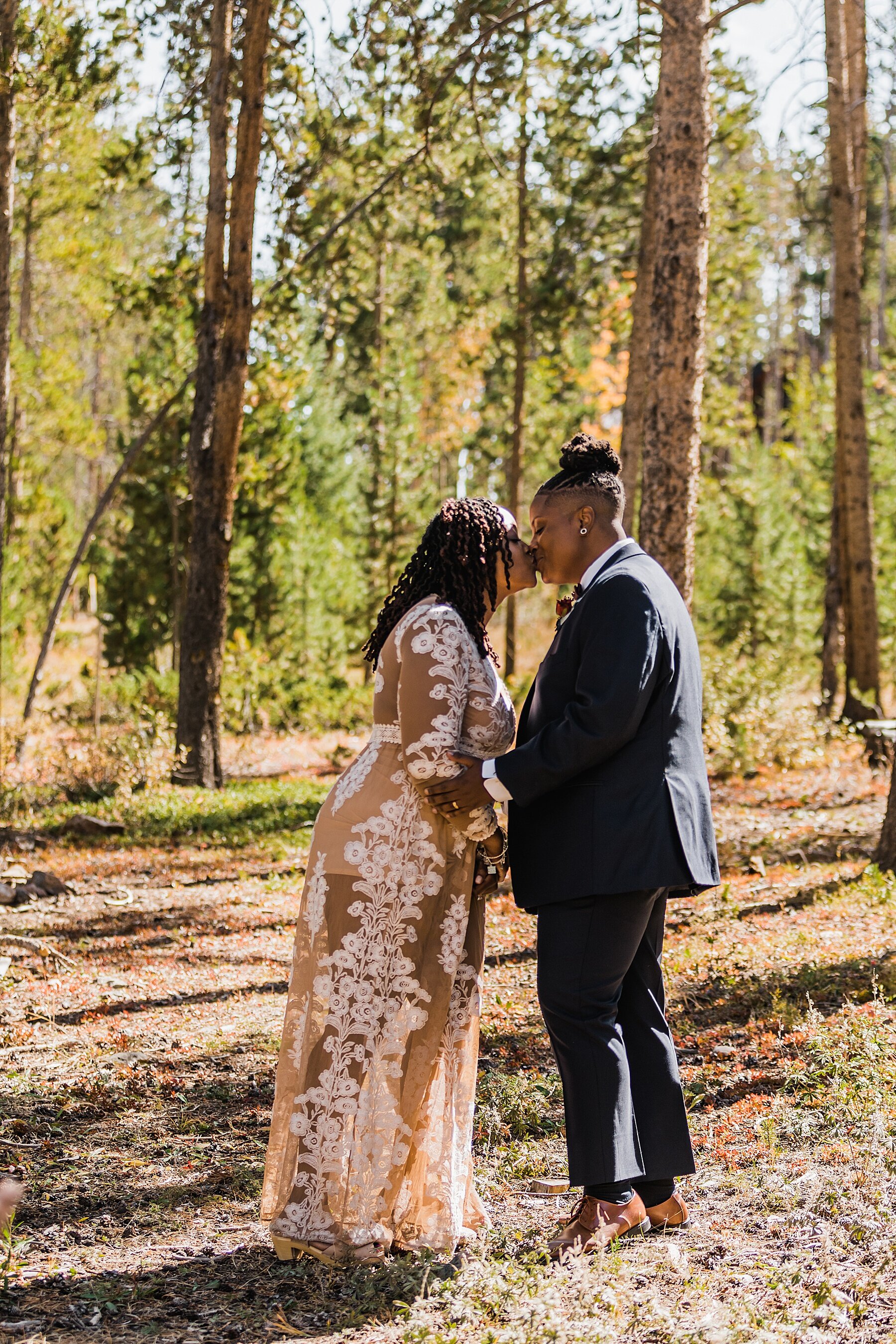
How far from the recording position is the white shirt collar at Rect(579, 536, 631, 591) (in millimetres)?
3371

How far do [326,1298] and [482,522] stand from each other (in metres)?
Answer: 2.16

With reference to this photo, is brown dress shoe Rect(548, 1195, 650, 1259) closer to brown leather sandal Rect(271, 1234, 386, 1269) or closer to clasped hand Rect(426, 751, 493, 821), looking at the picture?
brown leather sandal Rect(271, 1234, 386, 1269)

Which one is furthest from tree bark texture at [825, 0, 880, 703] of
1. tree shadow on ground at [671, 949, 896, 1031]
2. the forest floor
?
tree shadow on ground at [671, 949, 896, 1031]

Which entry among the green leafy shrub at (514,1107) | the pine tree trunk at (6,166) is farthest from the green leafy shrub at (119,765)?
the green leafy shrub at (514,1107)

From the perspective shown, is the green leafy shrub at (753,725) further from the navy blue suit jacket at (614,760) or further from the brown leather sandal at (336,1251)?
the brown leather sandal at (336,1251)

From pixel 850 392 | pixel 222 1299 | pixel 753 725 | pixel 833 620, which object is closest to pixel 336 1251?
pixel 222 1299

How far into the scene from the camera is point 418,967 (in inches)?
133

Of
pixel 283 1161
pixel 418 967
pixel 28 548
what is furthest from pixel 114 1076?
pixel 28 548

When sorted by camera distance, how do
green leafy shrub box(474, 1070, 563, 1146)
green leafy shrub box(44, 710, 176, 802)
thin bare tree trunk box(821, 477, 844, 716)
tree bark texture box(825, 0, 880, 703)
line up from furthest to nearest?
thin bare tree trunk box(821, 477, 844, 716), tree bark texture box(825, 0, 880, 703), green leafy shrub box(44, 710, 176, 802), green leafy shrub box(474, 1070, 563, 1146)

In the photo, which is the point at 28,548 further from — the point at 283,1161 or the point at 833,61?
the point at 283,1161

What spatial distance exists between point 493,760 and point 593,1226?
1.34 m

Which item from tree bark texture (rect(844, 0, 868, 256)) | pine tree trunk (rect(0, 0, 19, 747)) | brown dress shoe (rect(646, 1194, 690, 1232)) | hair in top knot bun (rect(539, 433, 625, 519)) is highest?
tree bark texture (rect(844, 0, 868, 256))

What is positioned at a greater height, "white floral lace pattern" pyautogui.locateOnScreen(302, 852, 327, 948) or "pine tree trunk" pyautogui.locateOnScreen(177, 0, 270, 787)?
"pine tree trunk" pyautogui.locateOnScreen(177, 0, 270, 787)

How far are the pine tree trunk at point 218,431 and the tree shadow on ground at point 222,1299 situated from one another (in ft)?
28.5
